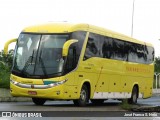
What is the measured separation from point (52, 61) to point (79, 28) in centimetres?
193

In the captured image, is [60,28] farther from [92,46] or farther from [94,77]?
[94,77]

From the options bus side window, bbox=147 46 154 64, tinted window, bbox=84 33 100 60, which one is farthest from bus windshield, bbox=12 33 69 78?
bus side window, bbox=147 46 154 64

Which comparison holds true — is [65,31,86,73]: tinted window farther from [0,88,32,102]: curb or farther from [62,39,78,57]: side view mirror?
[0,88,32,102]: curb

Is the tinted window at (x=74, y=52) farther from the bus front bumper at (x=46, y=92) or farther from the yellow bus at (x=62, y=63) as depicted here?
the bus front bumper at (x=46, y=92)

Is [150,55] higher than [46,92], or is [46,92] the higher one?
[150,55]

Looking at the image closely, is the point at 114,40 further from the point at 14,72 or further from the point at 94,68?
the point at 14,72

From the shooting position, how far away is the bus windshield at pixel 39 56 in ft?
71.0

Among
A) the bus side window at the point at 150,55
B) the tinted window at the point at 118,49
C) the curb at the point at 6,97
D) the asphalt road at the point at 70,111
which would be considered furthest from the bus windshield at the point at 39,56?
the bus side window at the point at 150,55

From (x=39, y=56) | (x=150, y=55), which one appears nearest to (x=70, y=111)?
(x=39, y=56)

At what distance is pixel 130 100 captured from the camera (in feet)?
96.3

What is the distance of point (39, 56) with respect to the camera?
861 inches

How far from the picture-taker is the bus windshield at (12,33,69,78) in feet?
71.0

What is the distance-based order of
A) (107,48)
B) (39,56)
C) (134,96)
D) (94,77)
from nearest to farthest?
1. (39,56)
2. (94,77)
3. (107,48)
4. (134,96)

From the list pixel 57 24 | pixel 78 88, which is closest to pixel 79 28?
pixel 57 24
